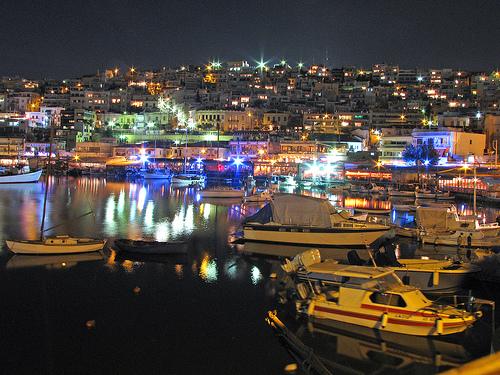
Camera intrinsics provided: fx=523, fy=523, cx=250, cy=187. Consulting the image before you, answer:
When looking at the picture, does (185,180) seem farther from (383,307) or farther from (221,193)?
(383,307)

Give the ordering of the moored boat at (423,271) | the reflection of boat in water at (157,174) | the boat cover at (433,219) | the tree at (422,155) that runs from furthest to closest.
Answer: the reflection of boat in water at (157,174)
the tree at (422,155)
the boat cover at (433,219)
the moored boat at (423,271)

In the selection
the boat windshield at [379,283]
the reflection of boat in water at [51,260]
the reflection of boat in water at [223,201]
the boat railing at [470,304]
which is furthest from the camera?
the reflection of boat in water at [223,201]

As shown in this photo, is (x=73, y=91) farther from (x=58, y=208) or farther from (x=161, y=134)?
(x=58, y=208)

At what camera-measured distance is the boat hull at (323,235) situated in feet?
68.3

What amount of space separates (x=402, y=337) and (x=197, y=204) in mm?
28382

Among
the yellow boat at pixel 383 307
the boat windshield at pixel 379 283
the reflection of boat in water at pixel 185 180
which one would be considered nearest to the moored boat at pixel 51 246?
the yellow boat at pixel 383 307

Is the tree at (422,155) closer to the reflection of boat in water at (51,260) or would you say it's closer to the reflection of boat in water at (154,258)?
the reflection of boat in water at (154,258)

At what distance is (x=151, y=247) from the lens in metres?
19.5

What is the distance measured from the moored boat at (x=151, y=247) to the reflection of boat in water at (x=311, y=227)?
332 cm

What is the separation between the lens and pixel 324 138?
247 feet

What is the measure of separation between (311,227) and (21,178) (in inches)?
1884

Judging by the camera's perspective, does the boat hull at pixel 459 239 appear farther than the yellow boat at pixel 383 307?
Yes

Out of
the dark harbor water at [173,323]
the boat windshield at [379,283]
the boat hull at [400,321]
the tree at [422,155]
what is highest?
the tree at [422,155]

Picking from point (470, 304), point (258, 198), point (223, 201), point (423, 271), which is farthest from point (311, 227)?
point (223, 201)
